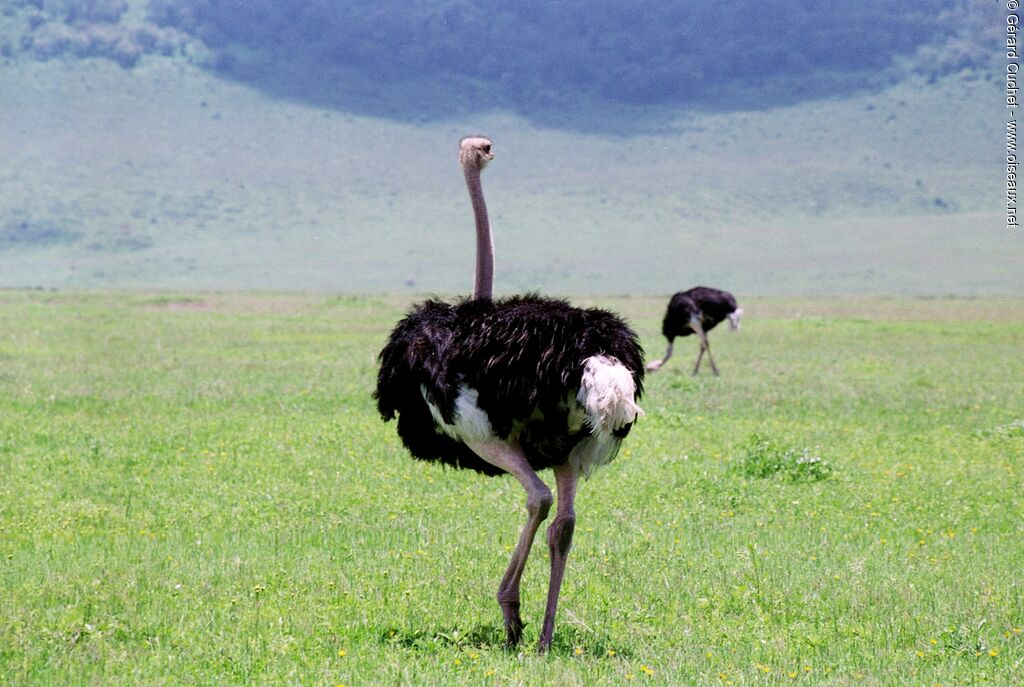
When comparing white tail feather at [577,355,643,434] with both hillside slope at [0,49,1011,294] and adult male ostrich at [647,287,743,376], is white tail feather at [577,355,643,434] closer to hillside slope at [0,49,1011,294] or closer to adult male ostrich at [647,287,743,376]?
adult male ostrich at [647,287,743,376]

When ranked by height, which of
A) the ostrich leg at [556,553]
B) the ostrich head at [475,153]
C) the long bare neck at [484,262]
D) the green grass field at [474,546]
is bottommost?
the green grass field at [474,546]

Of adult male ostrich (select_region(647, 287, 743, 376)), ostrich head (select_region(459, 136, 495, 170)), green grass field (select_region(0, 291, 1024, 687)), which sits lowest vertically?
green grass field (select_region(0, 291, 1024, 687))

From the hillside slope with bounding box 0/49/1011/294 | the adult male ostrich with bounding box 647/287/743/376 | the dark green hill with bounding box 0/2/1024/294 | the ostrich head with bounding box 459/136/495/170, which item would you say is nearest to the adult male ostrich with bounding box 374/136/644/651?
the ostrich head with bounding box 459/136/495/170

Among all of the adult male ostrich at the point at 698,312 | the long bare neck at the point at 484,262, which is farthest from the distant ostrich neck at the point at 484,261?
the adult male ostrich at the point at 698,312

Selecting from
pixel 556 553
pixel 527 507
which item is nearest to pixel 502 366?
pixel 527 507

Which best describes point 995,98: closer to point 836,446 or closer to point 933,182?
point 933,182

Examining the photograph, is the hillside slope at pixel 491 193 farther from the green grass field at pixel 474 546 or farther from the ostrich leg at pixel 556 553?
the ostrich leg at pixel 556 553

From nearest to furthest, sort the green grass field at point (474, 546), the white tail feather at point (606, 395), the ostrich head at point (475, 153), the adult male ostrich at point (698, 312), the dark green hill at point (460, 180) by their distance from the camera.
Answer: the white tail feather at point (606, 395) → the green grass field at point (474, 546) → the ostrich head at point (475, 153) → the adult male ostrich at point (698, 312) → the dark green hill at point (460, 180)

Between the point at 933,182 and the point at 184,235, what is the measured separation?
50553mm

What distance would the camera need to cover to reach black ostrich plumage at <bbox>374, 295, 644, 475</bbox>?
641 centimetres

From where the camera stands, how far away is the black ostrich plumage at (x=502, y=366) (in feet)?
21.0

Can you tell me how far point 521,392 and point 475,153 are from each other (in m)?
1.58

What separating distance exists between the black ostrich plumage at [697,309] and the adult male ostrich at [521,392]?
14.8 metres

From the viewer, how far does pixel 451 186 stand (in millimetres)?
107000
